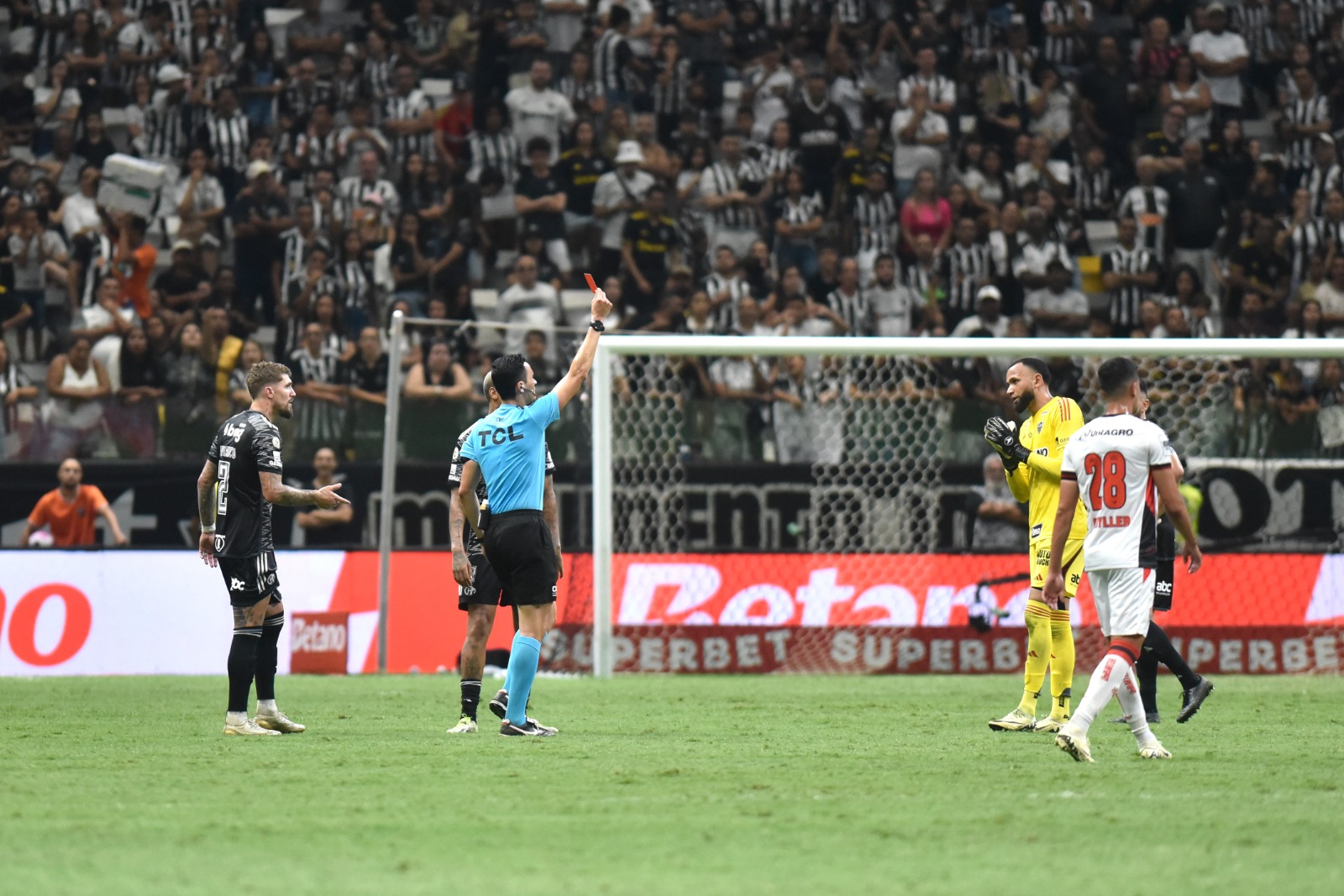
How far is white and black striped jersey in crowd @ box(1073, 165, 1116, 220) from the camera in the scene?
78.3 ft

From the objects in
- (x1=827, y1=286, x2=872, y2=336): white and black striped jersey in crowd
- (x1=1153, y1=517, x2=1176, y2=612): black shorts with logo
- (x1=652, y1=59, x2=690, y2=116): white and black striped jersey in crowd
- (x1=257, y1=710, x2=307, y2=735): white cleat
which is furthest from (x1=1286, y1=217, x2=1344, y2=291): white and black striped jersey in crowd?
(x1=257, y1=710, x2=307, y2=735): white cleat

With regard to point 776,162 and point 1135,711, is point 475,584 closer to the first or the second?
point 1135,711

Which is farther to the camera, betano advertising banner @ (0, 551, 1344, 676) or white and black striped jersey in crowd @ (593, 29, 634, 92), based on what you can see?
white and black striped jersey in crowd @ (593, 29, 634, 92)

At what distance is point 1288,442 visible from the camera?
18.1m

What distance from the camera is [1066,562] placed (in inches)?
452

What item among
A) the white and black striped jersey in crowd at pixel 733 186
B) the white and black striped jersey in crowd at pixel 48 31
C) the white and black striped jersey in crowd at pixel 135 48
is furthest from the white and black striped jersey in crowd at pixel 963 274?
the white and black striped jersey in crowd at pixel 48 31

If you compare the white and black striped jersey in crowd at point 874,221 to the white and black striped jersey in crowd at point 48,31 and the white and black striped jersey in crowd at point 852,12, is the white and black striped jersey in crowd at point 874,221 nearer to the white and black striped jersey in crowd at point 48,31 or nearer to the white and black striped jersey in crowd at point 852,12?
the white and black striped jersey in crowd at point 852,12

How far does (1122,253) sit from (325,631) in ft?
36.9

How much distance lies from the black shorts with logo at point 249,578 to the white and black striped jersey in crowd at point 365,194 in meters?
12.2

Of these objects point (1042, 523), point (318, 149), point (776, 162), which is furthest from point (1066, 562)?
point (318, 149)

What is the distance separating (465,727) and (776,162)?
1392 centimetres

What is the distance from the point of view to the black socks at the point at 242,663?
35.5ft

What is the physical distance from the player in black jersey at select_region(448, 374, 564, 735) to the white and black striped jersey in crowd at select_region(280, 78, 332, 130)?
41.9 feet

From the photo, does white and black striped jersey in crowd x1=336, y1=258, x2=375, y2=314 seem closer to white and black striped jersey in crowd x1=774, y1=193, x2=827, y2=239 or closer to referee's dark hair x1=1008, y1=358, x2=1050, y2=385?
white and black striped jersey in crowd x1=774, y1=193, x2=827, y2=239
